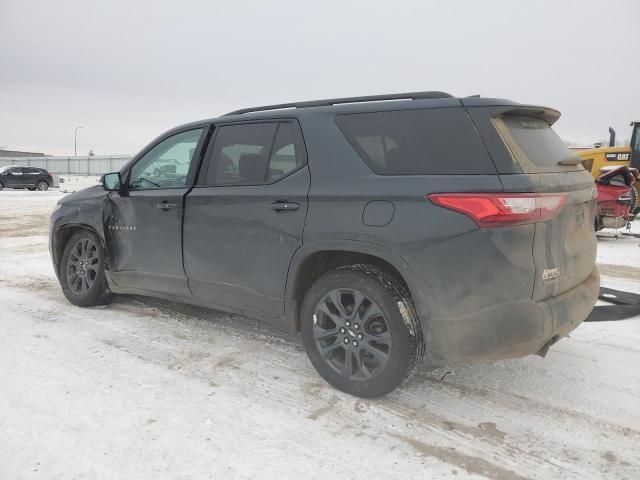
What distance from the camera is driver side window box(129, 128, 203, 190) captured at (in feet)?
13.6

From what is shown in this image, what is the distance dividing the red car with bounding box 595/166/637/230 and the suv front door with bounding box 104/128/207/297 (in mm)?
8251

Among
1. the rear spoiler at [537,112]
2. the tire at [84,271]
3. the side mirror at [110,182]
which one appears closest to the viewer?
the rear spoiler at [537,112]

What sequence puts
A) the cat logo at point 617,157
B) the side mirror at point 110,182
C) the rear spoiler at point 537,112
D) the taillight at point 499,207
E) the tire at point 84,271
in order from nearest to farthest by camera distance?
1. the taillight at point 499,207
2. the rear spoiler at point 537,112
3. the side mirror at point 110,182
4. the tire at point 84,271
5. the cat logo at point 617,157

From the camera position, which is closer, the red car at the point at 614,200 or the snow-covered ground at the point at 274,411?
the snow-covered ground at the point at 274,411

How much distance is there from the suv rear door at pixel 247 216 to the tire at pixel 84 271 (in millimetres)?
1369

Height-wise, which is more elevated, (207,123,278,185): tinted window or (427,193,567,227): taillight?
(207,123,278,185): tinted window

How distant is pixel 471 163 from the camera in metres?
2.76

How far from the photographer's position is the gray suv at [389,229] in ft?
8.84

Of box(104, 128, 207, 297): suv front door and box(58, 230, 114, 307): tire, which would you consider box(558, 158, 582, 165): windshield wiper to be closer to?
box(104, 128, 207, 297): suv front door

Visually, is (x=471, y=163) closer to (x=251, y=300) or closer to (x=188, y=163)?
(x=251, y=300)

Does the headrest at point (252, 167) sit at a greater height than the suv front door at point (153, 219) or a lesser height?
greater

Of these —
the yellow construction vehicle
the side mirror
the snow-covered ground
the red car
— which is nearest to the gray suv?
the snow-covered ground

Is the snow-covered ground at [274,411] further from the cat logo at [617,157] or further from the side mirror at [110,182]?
the cat logo at [617,157]

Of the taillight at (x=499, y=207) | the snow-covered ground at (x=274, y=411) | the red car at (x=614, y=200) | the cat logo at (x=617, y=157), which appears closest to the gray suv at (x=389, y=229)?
the taillight at (x=499, y=207)
